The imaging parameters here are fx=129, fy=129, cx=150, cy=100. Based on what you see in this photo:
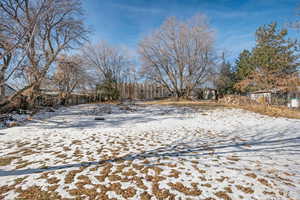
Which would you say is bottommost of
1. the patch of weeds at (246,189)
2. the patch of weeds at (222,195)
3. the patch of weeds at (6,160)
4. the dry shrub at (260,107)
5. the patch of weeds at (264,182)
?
the patch of weeds at (6,160)

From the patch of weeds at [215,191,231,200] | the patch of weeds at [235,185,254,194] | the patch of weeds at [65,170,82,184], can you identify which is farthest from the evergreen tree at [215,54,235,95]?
the patch of weeds at [65,170,82,184]

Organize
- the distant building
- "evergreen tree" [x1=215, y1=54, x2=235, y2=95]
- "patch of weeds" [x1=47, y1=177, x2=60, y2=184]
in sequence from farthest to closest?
"evergreen tree" [x1=215, y1=54, x2=235, y2=95] → the distant building → "patch of weeds" [x1=47, y1=177, x2=60, y2=184]

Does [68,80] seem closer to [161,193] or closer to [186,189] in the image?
[161,193]

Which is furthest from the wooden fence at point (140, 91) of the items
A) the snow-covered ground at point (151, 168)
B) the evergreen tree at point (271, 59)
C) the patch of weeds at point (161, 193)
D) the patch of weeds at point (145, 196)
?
the patch of weeds at point (145, 196)

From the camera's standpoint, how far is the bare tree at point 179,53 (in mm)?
14773

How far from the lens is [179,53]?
1544 cm

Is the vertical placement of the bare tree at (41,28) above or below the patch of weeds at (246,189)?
above

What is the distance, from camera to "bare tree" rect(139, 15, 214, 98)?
1477 centimetres

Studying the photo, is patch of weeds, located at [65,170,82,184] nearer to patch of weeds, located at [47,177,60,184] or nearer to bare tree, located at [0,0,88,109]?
patch of weeds, located at [47,177,60,184]

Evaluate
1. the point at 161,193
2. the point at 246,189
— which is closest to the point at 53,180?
the point at 161,193

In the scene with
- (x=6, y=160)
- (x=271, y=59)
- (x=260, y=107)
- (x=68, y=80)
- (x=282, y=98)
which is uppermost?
(x=271, y=59)

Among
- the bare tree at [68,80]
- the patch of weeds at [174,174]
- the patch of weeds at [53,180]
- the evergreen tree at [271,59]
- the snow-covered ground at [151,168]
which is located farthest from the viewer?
the evergreen tree at [271,59]

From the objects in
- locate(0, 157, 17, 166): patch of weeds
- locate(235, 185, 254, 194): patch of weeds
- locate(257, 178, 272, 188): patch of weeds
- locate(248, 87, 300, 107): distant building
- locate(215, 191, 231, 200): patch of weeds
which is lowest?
locate(0, 157, 17, 166): patch of weeds

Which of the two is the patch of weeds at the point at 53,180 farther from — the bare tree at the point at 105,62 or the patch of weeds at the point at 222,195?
the bare tree at the point at 105,62
